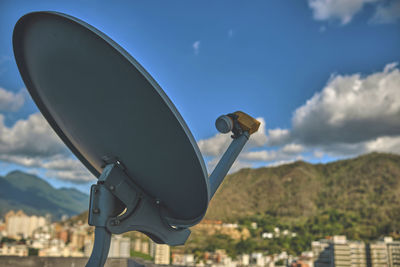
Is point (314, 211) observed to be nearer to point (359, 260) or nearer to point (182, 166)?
point (359, 260)

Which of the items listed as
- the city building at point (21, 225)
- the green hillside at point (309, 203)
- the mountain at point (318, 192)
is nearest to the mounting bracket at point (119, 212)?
the green hillside at point (309, 203)

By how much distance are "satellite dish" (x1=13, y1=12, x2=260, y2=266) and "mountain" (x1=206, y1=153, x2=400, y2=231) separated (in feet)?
203

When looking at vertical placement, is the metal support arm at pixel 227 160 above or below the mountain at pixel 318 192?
below

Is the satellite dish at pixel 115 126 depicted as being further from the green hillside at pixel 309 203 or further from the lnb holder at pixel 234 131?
the green hillside at pixel 309 203

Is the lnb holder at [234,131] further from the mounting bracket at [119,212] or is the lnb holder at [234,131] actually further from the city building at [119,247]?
the city building at [119,247]

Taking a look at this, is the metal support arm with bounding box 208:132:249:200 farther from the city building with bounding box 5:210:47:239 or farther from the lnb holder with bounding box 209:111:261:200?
the city building with bounding box 5:210:47:239

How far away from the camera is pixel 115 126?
2.34 m

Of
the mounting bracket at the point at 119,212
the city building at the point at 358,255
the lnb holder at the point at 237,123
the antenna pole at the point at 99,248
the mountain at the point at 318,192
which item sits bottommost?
the city building at the point at 358,255

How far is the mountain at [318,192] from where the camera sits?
68375 mm

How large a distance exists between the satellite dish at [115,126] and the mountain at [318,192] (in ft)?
203

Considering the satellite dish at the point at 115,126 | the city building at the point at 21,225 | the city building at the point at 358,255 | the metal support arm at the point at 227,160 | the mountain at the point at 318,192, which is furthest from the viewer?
the mountain at the point at 318,192

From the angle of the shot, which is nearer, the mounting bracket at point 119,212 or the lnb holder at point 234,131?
the mounting bracket at point 119,212

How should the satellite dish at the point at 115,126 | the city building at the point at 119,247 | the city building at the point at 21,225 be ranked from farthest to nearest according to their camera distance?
the city building at the point at 21,225 < the city building at the point at 119,247 < the satellite dish at the point at 115,126

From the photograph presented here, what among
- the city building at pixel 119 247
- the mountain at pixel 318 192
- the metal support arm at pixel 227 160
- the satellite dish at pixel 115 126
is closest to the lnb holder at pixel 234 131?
the metal support arm at pixel 227 160
